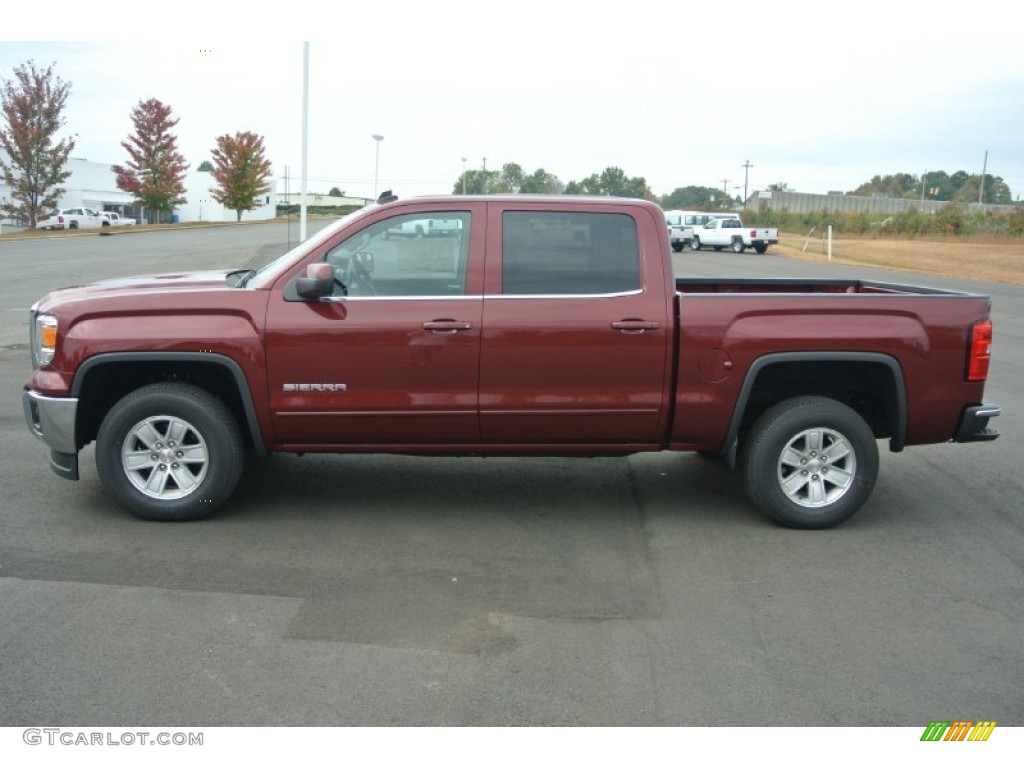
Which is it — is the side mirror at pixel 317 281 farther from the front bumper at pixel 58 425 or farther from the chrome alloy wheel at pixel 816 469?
the chrome alloy wheel at pixel 816 469

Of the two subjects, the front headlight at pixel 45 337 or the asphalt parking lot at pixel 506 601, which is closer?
the asphalt parking lot at pixel 506 601

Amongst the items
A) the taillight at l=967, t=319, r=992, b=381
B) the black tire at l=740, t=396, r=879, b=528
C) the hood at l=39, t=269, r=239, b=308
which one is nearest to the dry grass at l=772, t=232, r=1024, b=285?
the taillight at l=967, t=319, r=992, b=381

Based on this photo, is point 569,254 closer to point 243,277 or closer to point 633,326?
point 633,326

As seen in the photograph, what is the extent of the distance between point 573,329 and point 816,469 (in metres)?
1.73

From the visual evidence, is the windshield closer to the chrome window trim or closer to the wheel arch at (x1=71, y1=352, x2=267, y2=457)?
the wheel arch at (x1=71, y1=352, x2=267, y2=457)

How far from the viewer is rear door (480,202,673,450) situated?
594 cm

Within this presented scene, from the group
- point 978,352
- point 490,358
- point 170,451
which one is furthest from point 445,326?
point 978,352

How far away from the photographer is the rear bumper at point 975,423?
20.2 feet

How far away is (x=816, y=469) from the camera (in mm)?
6195

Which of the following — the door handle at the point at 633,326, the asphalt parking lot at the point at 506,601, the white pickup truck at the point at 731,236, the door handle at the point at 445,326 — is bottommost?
the asphalt parking lot at the point at 506,601

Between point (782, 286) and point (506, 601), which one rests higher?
point (782, 286)

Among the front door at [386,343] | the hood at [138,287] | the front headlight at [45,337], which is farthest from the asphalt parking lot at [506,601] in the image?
the hood at [138,287]

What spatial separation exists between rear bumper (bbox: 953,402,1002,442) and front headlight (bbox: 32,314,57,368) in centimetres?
543

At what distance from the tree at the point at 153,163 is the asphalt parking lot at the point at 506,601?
211 feet
